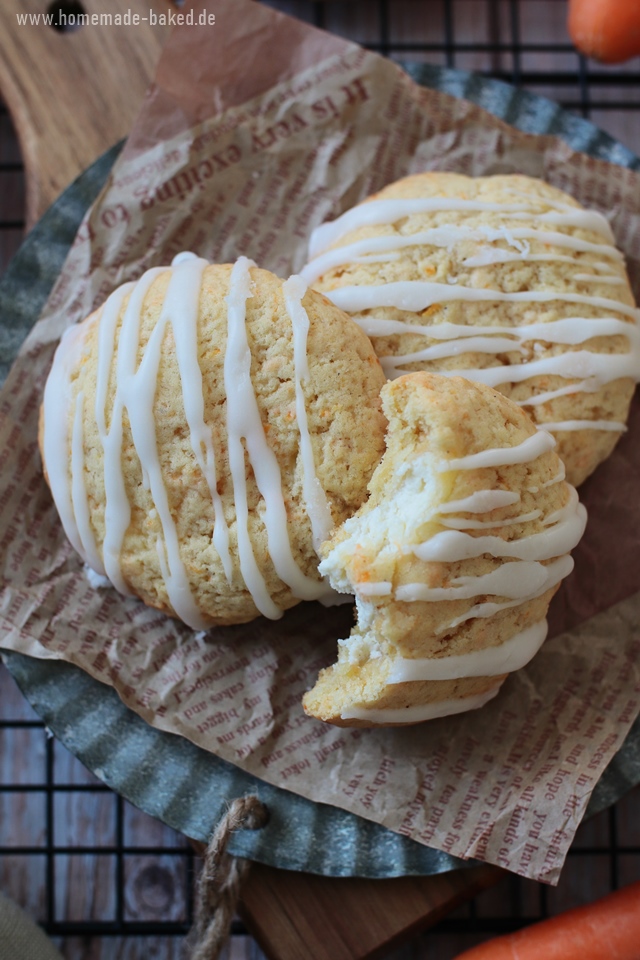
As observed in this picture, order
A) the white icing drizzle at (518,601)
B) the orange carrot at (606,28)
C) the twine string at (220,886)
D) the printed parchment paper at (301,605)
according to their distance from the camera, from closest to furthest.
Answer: the white icing drizzle at (518,601) < the twine string at (220,886) < the printed parchment paper at (301,605) < the orange carrot at (606,28)

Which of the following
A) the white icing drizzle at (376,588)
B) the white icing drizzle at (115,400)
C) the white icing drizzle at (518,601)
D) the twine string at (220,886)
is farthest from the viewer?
the twine string at (220,886)

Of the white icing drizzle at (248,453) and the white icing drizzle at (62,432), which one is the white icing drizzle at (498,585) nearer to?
the white icing drizzle at (248,453)

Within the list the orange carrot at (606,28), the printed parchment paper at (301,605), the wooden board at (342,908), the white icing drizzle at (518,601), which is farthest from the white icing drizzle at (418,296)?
the wooden board at (342,908)

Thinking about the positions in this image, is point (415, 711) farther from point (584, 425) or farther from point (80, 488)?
point (80, 488)

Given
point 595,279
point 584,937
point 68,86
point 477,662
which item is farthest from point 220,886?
point 68,86

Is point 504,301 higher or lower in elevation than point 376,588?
higher

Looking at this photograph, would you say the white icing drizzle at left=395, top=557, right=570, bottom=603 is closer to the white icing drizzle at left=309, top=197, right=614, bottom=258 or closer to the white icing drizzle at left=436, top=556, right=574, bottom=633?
the white icing drizzle at left=436, top=556, right=574, bottom=633
